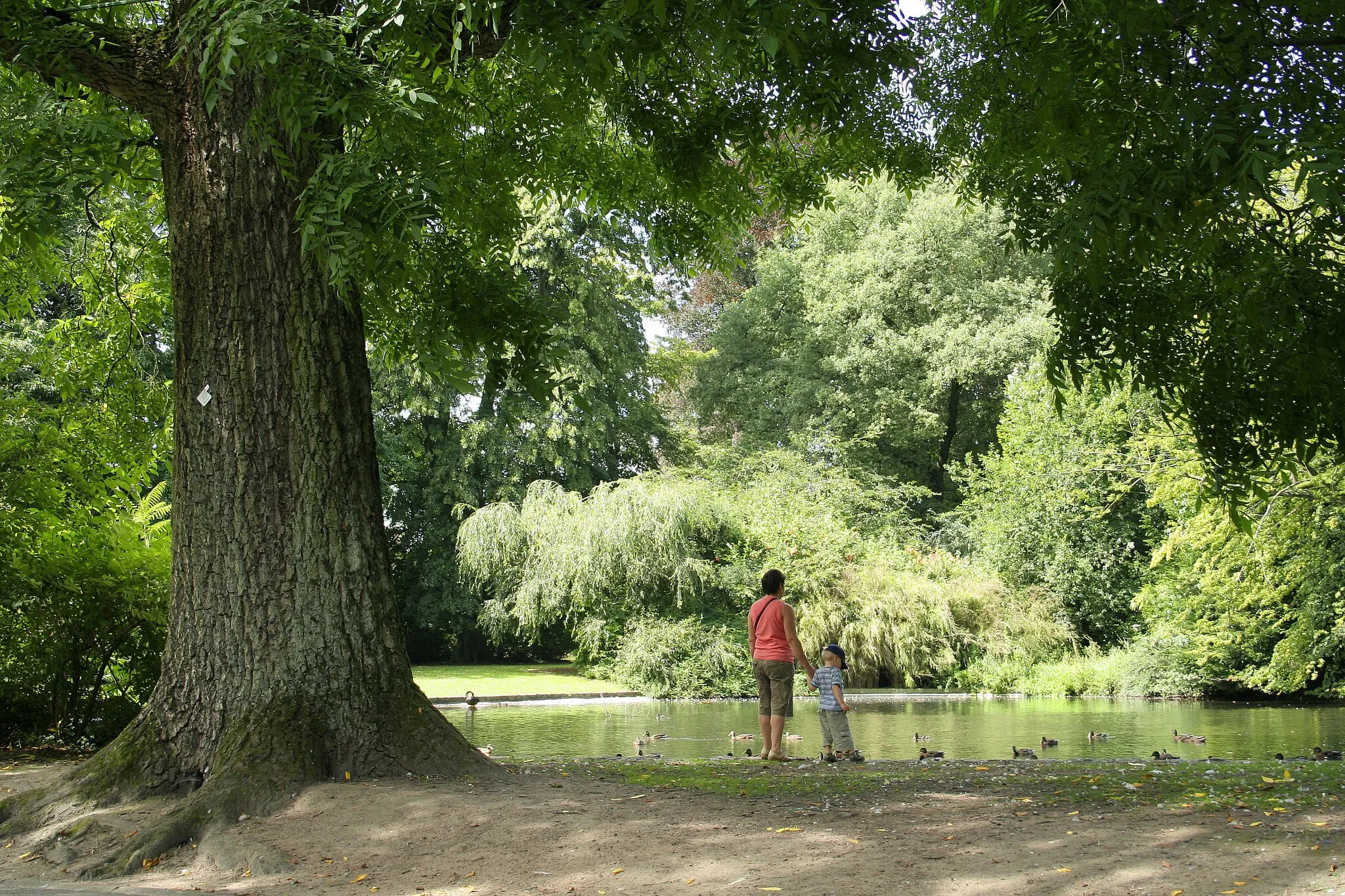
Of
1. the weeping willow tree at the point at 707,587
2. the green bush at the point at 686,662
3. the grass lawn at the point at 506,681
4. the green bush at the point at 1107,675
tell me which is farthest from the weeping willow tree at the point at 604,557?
the green bush at the point at 1107,675

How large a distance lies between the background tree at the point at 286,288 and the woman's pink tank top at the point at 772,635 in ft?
11.3

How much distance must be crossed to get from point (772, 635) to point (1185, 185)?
5.36m

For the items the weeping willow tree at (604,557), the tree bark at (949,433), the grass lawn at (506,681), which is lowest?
the grass lawn at (506,681)

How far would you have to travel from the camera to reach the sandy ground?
400 centimetres

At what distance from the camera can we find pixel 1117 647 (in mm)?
23141

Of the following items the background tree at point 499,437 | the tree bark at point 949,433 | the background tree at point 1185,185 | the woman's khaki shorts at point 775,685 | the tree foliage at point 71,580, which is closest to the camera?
the background tree at point 1185,185

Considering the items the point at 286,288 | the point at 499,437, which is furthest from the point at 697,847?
the point at 499,437

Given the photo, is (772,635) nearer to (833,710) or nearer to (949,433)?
(833,710)

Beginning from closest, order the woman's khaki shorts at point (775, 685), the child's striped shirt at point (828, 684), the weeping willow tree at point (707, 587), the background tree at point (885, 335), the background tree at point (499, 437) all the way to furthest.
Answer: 1. the woman's khaki shorts at point (775, 685)
2. the child's striped shirt at point (828, 684)
3. the weeping willow tree at point (707, 587)
4. the background tree at point (499, 437)
5. the background tree at point (885, 335)

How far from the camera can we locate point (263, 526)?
5.92 m

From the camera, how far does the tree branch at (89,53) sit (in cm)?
574

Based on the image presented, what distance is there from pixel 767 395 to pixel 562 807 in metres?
29.0

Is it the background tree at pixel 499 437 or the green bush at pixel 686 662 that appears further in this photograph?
the background tree at pixel 499 437

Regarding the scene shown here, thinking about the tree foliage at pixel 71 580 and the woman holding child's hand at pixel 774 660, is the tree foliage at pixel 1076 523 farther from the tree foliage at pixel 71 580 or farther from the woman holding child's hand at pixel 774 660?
the tree foliage at pixel 71 580
